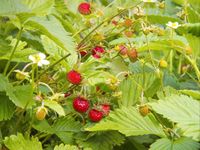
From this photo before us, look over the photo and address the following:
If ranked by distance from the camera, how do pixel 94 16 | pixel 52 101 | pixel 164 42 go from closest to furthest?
pixel 52 101, pixel 164 42, pixel 94 16

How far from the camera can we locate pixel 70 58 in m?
1.26

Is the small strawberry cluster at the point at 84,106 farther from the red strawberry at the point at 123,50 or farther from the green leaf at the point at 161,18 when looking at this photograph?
the green leaf at the point at 161,18

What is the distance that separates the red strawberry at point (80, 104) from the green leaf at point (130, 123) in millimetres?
54

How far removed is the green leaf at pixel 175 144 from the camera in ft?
3.51

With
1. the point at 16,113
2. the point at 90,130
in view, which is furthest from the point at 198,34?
the point at 16,113

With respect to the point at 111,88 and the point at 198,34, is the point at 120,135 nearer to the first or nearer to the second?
the point at 111,88

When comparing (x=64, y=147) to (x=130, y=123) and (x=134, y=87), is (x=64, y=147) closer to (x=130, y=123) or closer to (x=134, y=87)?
(x=130, y=123)

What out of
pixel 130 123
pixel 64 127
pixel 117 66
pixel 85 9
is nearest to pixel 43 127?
pixel 64 127

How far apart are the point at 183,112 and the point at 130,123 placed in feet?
0.59

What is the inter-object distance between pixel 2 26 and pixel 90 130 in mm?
464

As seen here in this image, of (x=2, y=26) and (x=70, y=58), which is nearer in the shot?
(x=70, y=58)

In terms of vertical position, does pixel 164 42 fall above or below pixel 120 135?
above

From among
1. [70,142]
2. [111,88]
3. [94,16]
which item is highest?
[94,16]

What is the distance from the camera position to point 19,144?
42.2 inches
